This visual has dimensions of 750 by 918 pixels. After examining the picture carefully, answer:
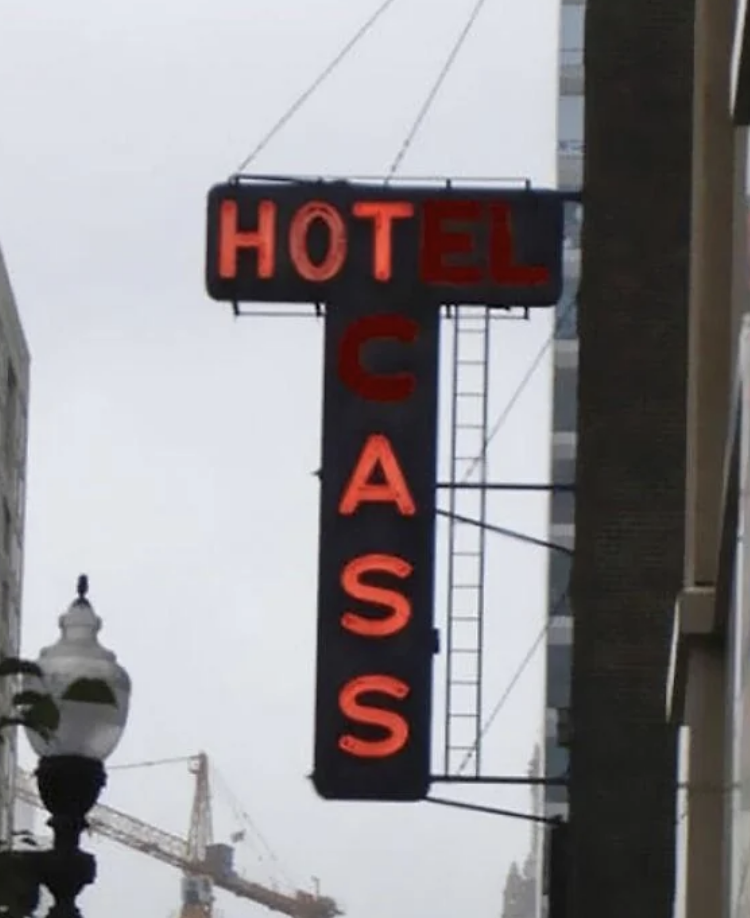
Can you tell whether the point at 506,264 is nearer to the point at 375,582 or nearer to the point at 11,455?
the point at 375,582

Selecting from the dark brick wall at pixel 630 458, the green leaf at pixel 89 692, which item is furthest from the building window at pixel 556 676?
the green leaf at pixel 89 692

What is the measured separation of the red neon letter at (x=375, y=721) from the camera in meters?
33.5

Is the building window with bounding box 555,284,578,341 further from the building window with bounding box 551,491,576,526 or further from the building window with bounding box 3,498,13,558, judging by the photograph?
the building window with bounding box 3,498,13,558

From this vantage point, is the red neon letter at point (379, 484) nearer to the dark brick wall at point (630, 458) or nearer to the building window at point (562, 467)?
the dark brick wall at point (630, 458)

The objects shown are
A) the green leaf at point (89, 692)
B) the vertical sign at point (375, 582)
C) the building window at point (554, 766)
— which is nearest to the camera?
the green leaf at point (89, 692)

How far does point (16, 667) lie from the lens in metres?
14.1

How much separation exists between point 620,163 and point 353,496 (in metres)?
7.59

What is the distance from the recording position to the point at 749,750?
44.7 feet

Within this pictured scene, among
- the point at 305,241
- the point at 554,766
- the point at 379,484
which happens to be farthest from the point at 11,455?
the point at 379,484

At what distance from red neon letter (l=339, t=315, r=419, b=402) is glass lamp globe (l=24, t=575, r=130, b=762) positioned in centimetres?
1692

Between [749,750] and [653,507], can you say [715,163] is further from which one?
[653,507]

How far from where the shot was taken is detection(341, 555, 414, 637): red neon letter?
110 ft

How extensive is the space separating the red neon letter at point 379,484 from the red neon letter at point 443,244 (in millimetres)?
1899

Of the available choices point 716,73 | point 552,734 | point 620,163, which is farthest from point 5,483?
point 716,73
